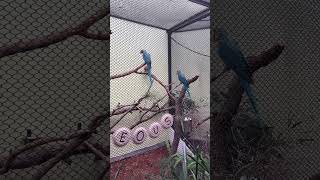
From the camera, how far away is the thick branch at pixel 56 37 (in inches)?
35.6

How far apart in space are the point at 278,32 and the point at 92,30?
1.00 m

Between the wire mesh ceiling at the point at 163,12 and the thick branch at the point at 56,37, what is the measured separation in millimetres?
774

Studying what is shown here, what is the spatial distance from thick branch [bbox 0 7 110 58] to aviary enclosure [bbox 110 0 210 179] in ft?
2.54

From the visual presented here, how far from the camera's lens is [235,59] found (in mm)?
1423

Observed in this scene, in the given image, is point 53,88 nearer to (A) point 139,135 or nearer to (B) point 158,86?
(A) point 139,135

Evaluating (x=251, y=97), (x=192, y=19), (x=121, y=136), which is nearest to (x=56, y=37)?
(x=251, y=97)

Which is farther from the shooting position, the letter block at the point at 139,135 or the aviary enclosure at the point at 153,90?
the letter block at the point at 139,135

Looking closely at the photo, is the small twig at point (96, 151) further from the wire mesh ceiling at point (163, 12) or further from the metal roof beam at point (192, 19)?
the metal roof beam at point (192, 19)

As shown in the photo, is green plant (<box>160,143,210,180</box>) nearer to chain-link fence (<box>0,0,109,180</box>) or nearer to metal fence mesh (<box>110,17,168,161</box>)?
metal fence mesh (<box>110,17,168,161</box>)

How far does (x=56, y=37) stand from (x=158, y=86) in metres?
1.31

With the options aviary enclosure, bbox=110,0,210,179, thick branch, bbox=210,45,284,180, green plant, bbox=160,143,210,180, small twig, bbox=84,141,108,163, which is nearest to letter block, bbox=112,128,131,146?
aviary enclosure, bbox=110,0,210,179

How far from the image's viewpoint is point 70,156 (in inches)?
39.3

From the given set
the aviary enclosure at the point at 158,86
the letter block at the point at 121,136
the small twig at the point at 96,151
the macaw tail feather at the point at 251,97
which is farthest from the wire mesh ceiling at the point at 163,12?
the small twig at the point at 96,151

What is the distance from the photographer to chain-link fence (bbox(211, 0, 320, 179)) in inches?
55.9
